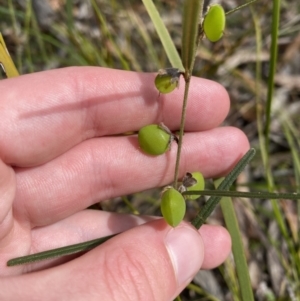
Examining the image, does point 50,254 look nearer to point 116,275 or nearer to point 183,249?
point 116,275

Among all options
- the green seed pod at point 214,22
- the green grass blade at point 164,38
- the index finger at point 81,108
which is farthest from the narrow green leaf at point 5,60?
the green seed pod at point 214,22

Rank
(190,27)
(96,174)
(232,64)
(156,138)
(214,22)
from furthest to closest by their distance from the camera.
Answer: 1. (232,64)
2. (96,174)
3. (156,138)
4. (214,22)
5. (190,27)

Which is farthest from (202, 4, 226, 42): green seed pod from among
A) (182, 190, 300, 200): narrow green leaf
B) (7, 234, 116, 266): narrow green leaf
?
(7, 234, 116, 266): narrow green leaf

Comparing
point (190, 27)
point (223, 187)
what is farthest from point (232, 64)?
point (190, 27)

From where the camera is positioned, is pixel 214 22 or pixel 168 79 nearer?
pixel 214 22

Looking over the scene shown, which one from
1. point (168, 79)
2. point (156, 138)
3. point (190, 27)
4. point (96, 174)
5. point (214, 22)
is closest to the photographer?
point (190, 27)

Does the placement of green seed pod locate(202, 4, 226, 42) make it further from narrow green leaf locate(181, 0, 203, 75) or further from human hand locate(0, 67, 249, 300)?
human hand locate(0, 67, 249, 300)

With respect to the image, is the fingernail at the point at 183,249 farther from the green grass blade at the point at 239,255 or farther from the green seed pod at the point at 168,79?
the green seed pod at the point at 168,79

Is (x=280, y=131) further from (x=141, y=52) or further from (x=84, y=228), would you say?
(x=84, y=228)
